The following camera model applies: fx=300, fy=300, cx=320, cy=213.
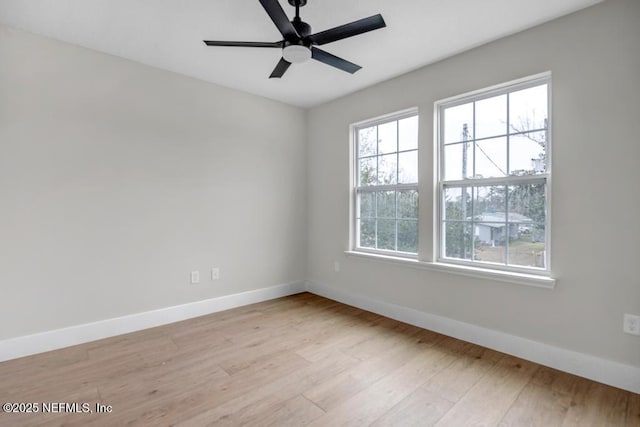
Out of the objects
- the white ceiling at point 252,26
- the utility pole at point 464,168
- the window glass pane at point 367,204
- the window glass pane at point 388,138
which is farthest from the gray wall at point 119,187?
the utility pole at point 464,168

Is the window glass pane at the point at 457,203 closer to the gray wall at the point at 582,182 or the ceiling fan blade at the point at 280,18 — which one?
the gray wall at the point at 582,182

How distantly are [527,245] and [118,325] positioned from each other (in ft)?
12.0

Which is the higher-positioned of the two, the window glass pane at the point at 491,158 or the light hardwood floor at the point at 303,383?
the window glass pane at the point at 491,158

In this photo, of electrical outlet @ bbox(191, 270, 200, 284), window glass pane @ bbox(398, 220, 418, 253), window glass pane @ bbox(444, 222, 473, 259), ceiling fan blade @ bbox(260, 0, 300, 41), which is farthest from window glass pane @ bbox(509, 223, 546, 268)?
electrical outlet @ bbox(191, 270, 200, 284)

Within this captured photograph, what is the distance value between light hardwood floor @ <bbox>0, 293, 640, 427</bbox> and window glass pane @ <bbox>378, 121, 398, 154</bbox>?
1.96m

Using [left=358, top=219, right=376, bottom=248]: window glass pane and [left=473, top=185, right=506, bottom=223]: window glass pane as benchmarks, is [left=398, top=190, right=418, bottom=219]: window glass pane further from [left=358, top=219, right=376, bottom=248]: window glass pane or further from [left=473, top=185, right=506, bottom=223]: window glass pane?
[left=473, top=185, right=506, bottom=223]: window glass pane

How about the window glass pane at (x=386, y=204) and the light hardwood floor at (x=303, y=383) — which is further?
the window glass pane at (x=386, y=204)

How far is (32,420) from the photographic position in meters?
1.68

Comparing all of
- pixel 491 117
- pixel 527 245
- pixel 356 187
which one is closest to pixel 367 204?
pixel 356 187

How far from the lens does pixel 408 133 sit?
10.6 ft

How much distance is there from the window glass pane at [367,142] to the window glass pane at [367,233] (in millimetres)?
829

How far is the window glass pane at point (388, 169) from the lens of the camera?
337 cm

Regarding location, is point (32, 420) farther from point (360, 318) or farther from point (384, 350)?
point (360, 318)

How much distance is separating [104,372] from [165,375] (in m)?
0.46
